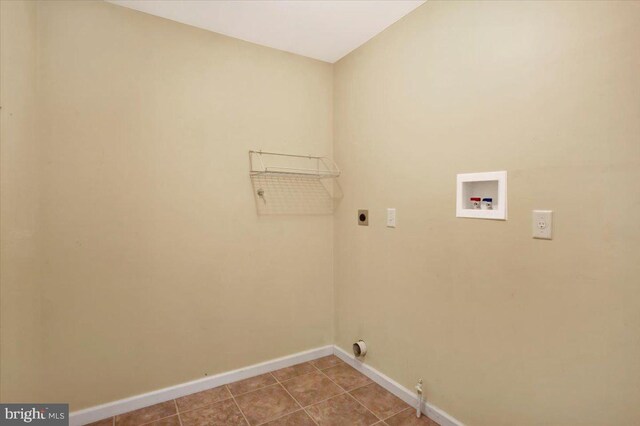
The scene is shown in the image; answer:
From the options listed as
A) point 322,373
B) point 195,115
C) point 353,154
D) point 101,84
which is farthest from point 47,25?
point 322,373

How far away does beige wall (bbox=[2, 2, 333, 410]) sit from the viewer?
5.66 ft

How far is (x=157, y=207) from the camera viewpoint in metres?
1.96

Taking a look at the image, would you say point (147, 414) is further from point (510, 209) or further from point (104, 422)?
point (510, 209)

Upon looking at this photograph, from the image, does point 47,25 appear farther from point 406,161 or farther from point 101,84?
point 406,161

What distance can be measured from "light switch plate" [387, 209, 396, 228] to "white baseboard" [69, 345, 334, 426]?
122 cm

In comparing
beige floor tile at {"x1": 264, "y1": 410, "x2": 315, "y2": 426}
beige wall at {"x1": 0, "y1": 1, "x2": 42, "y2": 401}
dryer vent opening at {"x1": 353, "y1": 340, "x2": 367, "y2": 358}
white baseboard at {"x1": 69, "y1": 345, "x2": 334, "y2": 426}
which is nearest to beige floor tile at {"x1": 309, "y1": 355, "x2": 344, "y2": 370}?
white baseboard at {"x1": 69, "y1": 345, "x2": 334, "y2": 426}

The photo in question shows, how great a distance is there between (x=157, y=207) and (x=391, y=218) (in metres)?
1.46

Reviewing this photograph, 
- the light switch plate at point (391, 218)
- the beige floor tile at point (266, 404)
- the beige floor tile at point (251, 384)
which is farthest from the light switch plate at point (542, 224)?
the beige floor tile at point (251, 384)

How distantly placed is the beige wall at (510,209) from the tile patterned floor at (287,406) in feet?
0.63

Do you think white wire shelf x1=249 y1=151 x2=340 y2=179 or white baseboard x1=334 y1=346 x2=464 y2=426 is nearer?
white baseboard x1=334 y1=346 x2=464 y2=426

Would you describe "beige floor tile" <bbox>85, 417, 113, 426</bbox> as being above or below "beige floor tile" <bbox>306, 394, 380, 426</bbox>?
above

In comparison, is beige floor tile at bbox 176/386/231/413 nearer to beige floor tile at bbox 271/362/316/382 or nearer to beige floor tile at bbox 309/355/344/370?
beige floor tile at bbox 271/362/316/382

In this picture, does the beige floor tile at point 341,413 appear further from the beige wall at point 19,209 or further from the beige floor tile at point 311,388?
the beige wall at point 19,209

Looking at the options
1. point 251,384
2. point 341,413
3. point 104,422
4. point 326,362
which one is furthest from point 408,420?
point 104,422
